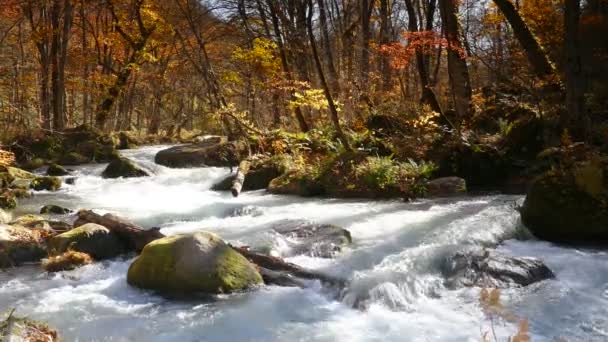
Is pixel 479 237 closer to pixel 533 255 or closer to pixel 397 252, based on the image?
pixel 533 255

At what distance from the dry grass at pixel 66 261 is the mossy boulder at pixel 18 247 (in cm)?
52

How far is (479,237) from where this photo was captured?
25.4 ft

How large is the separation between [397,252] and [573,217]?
2701mm

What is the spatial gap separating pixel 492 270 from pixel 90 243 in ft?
17.3

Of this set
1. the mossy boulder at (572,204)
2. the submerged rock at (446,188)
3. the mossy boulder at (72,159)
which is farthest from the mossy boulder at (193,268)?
the mossy boulder at (72,159)

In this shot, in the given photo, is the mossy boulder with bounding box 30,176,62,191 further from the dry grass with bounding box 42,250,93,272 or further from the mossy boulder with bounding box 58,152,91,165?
the dry grass with bounding box 42,250,93,272

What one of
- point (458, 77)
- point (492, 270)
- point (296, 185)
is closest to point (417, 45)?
point (458, 77)

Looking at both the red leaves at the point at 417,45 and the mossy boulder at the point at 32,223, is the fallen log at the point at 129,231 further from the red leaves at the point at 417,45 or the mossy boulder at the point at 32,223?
the red leaves at the point at 417,45

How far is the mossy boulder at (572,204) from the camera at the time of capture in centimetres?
758

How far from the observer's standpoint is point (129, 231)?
25.2 ft

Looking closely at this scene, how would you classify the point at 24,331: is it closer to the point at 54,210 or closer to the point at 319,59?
the point at 54,210

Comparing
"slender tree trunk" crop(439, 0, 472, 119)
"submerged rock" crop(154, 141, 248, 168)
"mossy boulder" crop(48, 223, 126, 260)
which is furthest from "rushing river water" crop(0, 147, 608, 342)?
"submerged rock" crop(154, 141, 248, 168)

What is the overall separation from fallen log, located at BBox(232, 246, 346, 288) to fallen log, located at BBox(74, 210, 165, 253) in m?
1.46

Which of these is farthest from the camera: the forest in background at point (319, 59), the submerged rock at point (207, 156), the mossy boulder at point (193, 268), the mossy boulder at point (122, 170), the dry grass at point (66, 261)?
the submerged rock at point (207, 156)
